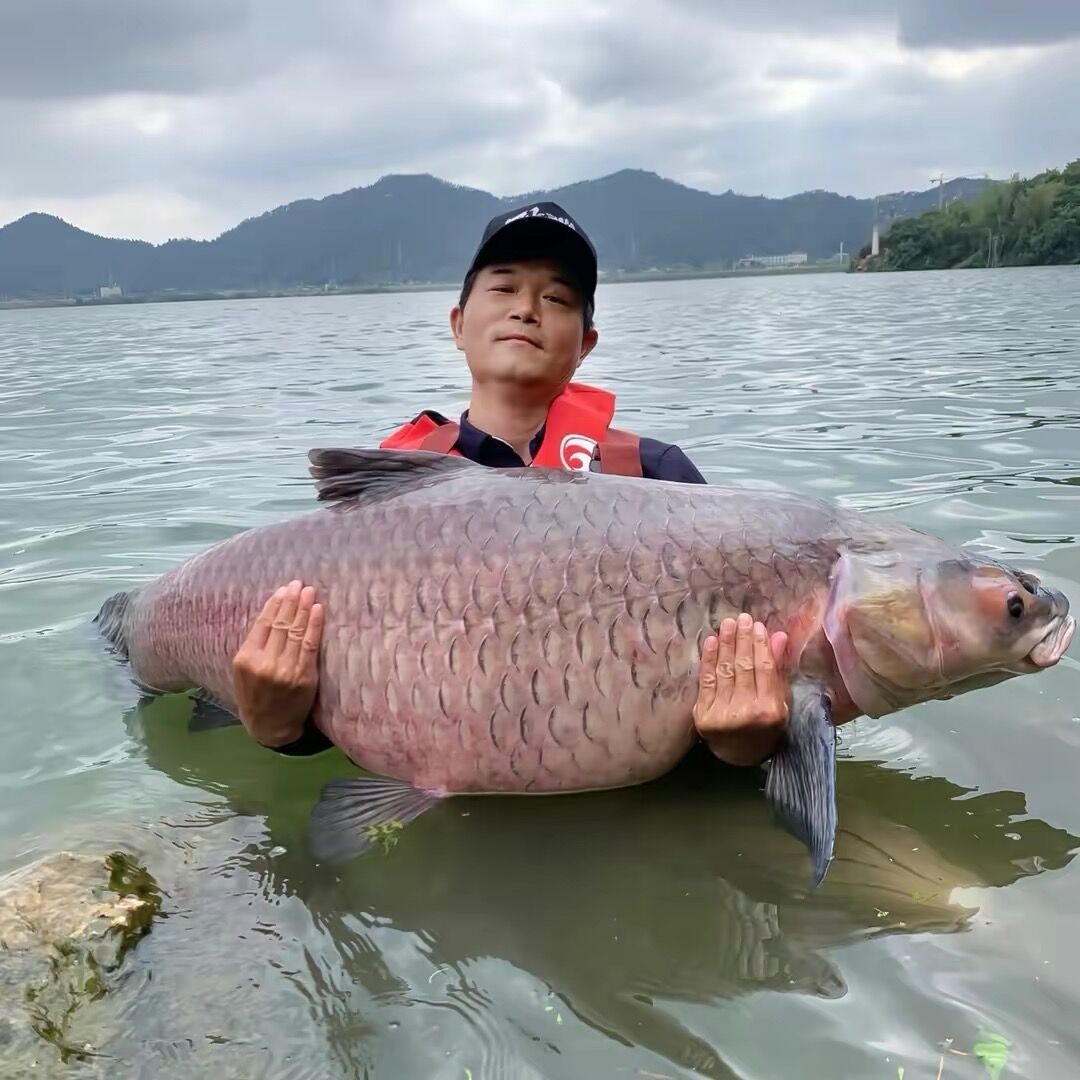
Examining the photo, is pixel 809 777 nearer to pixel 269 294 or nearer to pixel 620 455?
pixel 620 455

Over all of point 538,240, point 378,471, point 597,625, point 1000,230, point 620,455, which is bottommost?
point 597,625

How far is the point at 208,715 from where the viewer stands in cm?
343

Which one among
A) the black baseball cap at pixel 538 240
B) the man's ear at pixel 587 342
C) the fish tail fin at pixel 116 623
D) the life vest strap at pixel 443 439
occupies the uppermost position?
the black baseball cap at pixel 538 240

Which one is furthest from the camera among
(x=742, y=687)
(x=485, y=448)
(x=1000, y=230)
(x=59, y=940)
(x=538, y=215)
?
(x=1000, y=230)

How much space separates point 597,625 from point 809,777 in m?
0.62

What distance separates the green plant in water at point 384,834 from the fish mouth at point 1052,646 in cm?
166

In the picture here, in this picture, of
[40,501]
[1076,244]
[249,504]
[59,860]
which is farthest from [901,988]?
[1076,244]

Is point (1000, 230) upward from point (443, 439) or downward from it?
upward

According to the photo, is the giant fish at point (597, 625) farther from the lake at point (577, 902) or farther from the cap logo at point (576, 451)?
the cap logo at point (576, 451)

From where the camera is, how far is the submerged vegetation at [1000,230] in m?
69.1

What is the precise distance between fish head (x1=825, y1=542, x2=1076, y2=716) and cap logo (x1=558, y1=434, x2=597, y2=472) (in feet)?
4.11

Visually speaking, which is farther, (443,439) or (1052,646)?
(443,439)

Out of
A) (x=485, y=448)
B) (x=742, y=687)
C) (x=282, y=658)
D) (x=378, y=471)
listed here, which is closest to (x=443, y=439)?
(x=485, y=448)

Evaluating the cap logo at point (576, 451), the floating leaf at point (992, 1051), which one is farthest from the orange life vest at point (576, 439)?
the floating leaf at point (992, 1051)
